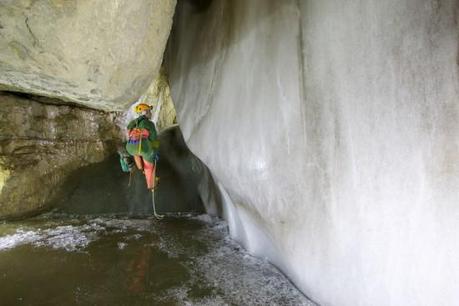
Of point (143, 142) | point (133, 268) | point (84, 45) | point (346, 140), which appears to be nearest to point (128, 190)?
point (143, 142)

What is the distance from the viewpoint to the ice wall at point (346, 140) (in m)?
1.90

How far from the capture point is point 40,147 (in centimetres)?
642

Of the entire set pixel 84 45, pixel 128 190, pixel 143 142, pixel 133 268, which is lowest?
pixel 133 268

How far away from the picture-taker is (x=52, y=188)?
654 centimetres

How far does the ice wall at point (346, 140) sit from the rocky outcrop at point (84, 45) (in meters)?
0.99

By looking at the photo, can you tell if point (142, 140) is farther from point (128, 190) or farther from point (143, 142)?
point (128, 190)

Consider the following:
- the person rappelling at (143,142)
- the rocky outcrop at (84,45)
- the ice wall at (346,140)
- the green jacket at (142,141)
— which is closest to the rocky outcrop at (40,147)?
the person rappelling at (143,142)

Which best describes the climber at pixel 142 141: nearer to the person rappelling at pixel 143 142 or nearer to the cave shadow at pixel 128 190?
the person rappelling at pixel 143 142

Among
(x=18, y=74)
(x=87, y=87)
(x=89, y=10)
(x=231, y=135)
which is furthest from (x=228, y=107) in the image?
(x=18, y=74)

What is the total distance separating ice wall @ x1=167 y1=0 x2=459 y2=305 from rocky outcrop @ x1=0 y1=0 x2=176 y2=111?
0.99m

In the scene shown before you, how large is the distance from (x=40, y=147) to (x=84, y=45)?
175 inches

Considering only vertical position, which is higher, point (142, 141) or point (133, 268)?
point (142, 141)

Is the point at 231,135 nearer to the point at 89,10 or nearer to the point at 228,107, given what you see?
the point at 228,107

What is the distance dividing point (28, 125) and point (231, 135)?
4.49m
